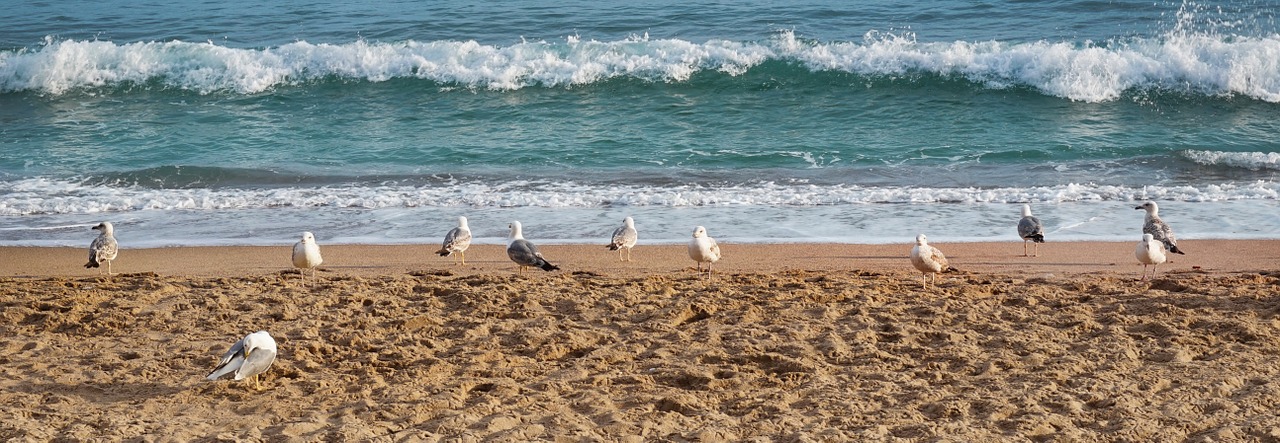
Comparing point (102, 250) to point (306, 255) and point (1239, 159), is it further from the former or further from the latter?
point (1239, 159)

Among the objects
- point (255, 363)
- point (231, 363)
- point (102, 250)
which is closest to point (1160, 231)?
point (255, 363)

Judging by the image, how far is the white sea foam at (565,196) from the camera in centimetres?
1139

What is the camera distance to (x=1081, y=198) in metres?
11.3

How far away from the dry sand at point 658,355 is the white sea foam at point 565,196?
3039mm

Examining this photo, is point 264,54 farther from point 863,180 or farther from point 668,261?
point 668,261

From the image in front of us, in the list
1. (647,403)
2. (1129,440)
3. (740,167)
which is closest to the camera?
(1129,440)

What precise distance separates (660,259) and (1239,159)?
7.93 m

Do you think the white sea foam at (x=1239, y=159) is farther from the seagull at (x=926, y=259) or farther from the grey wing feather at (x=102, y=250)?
the grey wing feather at (x=102, y=250)

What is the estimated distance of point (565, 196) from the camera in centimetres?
1204

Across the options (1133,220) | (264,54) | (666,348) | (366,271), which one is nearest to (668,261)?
(366,271)

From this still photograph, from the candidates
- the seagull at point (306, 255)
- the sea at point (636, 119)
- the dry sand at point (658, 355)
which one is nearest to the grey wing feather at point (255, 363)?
the dry sand at point (658, 355)

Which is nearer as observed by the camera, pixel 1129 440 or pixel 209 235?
pixel 1129 440

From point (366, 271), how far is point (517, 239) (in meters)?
1.20

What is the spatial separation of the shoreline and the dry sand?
20cm
